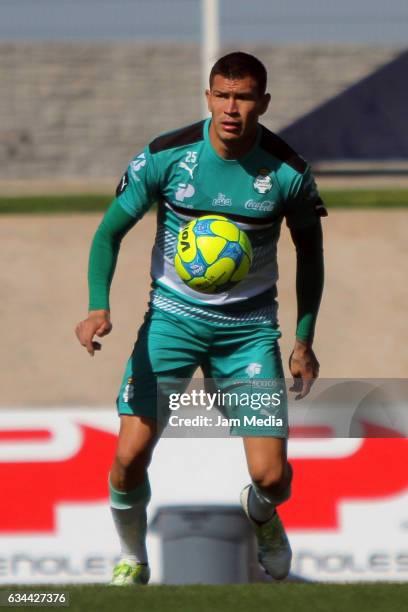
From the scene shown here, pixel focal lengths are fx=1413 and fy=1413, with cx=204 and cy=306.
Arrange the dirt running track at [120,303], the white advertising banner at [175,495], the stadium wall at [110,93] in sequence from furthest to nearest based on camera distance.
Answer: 1. the stadium wall at [110,93]
2. the dirt running track at [120,303]
3. the white advertising banner at [175,495]

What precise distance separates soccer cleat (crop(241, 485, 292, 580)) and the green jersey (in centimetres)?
87

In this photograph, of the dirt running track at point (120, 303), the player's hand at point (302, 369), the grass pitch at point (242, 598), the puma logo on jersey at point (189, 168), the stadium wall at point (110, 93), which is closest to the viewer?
the grass pitch at point (242, 598)

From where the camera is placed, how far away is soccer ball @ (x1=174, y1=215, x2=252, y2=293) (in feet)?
17.5

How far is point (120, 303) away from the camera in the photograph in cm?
1406

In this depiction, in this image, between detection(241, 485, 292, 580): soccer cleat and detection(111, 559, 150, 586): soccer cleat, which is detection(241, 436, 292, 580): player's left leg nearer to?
detection(241, 485, 292, 580): soccer cleat

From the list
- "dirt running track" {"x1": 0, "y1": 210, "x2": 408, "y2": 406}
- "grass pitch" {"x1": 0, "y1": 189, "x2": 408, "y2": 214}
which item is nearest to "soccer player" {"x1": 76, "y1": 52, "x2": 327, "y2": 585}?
"dirt running track" {"x1": 0, "y1": 210, "x2": 408, "y2": 406}

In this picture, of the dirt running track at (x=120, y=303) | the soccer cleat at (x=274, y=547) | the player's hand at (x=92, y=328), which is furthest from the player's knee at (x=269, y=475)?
the dirt running track at (x=120, y=303)

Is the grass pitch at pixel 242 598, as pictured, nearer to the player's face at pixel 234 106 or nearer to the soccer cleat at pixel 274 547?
the soccer cleat at pixel 274 547

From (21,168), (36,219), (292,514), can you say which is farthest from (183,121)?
(292,514)

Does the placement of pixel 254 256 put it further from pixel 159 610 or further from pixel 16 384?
pixel 16 384

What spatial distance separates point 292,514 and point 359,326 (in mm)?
7487

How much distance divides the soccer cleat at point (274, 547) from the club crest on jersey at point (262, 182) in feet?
4.42

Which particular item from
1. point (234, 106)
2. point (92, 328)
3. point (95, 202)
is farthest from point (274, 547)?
point (95, 202)

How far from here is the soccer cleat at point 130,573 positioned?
5.59 meters
